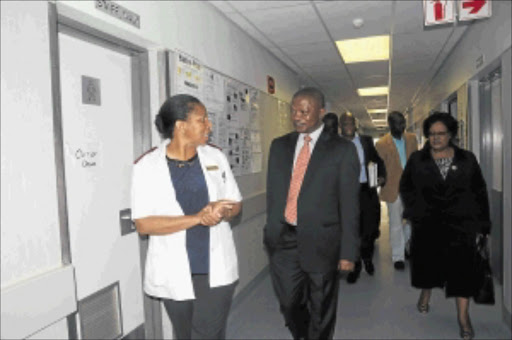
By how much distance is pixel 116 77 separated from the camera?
7.79 ft

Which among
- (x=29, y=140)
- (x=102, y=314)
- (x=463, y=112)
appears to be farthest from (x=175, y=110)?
(x=463, y=112)

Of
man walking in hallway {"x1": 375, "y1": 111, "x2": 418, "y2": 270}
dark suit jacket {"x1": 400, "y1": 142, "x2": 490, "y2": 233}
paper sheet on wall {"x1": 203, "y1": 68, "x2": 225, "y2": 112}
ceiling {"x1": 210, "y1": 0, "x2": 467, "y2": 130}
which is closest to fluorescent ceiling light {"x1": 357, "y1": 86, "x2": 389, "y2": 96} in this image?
ceiling {"x1": 210, "y1": 0, "x2": 467, "y2": 130}

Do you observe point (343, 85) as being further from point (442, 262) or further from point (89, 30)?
point (89, 30)

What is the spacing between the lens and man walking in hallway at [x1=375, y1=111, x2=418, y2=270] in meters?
4.43

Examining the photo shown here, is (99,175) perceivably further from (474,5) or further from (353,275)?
(474,5)

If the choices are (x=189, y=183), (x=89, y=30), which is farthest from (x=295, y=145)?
(x=89, y=30)

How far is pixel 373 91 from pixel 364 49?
401 centimetres

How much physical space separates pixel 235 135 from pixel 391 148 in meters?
1.87

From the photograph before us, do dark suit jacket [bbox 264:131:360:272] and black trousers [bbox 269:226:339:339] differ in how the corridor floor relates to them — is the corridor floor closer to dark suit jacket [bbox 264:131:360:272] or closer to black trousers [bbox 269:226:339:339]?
black trousers [bbox 269:226:339:339]

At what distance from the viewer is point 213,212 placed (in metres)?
1.66

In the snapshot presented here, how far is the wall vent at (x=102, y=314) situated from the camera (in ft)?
6.86

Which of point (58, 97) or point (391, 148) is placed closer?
point (58, 97)

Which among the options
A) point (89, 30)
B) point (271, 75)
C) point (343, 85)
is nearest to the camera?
point (89, 30)

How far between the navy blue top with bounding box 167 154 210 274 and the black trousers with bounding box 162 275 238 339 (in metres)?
0.08
